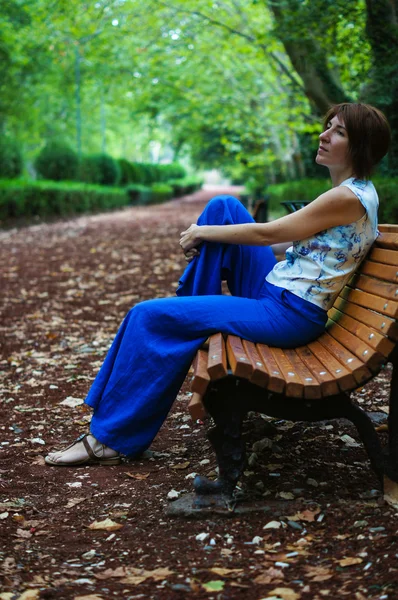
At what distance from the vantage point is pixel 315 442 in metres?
3.66

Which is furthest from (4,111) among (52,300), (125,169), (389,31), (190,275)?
(190,275)

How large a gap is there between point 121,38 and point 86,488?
56.1 feet

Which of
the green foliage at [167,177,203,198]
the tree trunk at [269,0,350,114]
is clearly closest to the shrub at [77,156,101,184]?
the green foliage at [167,177,203,198]

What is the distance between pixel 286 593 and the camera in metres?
2.28

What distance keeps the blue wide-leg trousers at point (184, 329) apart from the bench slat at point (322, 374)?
14 centimetres

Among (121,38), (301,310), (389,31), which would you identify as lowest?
(301,310)

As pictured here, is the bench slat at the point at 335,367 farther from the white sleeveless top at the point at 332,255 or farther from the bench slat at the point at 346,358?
the white sleeveless top at the point at 332,255

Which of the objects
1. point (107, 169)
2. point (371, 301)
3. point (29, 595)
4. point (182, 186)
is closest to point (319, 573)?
point (29, 595)

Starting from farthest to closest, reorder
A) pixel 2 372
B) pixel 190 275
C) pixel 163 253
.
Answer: pixel 163 253 → pixel 2 372 → pixel 190 275

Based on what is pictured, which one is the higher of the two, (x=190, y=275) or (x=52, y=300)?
(x=190, y=275)

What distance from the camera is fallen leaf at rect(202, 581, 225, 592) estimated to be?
2328 millimetres

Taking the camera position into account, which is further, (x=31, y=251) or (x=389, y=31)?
(x=31, y=251)

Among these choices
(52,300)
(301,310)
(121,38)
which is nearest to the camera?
(301,310)

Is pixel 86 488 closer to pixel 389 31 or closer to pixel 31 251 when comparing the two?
pixel 389 31
